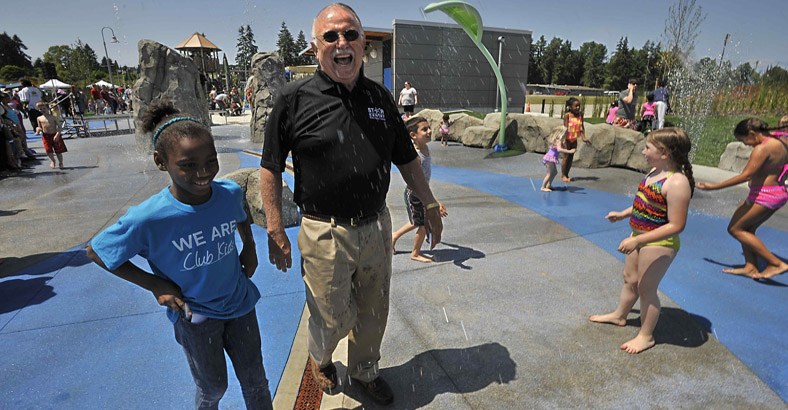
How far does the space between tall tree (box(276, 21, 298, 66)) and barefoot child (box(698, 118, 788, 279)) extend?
87307 millimetres

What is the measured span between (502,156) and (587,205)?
488cm

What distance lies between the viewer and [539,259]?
4.76 metres

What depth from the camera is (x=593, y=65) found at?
89562mm

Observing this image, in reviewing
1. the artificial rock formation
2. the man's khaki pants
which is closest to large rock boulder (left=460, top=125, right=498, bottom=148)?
the artificial rock formation

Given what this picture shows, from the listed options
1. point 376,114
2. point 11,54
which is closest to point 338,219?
point 376,114

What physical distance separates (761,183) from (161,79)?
15.5 metres

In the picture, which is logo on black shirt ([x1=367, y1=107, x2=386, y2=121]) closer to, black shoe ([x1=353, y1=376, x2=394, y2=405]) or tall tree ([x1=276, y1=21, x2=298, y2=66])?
black shoe ([x1=353, y1=376, x2=394, y2=405])

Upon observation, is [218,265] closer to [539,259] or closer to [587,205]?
[539,259]

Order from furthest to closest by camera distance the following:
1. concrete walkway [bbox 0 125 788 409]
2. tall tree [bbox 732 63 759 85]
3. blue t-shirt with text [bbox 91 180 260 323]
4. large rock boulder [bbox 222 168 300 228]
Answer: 1. tall tree [bbox 732 63 759 85]
2. large rock boulder [bbox 222 168 300 228]
3. concrete walkway [bbox 0 125 788 409]
4. blue t-shirt with text [bbox 91 180 260 323]

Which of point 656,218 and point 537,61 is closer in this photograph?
point 656,218

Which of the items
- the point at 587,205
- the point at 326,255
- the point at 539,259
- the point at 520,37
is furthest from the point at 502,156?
the point at 520,37

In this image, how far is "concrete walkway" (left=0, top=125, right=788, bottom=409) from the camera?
105 inches

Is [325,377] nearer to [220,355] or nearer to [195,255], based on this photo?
[220,355]

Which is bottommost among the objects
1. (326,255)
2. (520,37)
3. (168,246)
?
(326,255)
